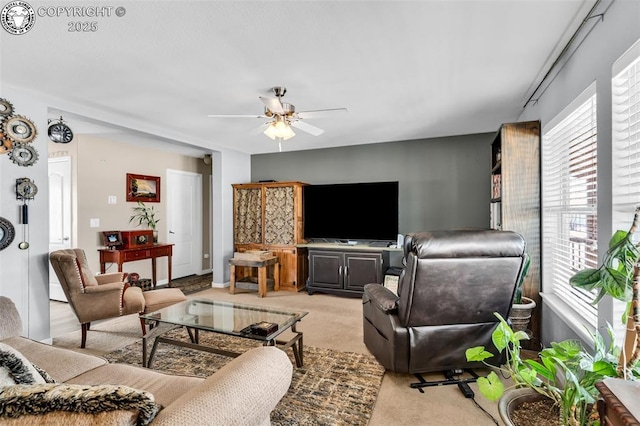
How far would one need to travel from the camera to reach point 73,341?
10.4 ft

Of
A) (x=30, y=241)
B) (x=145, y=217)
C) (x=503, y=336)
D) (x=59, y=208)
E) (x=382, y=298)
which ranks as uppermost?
(x=59, y=208)

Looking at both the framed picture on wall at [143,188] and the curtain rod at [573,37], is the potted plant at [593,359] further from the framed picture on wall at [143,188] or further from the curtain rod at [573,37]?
the framed picture on wall at [143,188]

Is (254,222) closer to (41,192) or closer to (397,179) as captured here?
(397,179)

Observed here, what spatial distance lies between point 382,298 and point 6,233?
3270mm

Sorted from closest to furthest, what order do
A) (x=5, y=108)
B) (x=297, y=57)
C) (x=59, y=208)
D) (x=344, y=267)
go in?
(x=297, y=57) → (x=5, y=108) → (x=59, y=208) → (x=344, y=267)

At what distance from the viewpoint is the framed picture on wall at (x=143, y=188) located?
521cm

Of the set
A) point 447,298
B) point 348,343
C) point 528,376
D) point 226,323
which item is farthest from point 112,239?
point 528,376

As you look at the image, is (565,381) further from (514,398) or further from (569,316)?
(569,316)

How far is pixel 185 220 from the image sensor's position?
6266 millimetres

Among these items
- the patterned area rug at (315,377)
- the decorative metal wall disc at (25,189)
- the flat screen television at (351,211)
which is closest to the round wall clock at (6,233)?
the decorative metal wall disc at (25,189)

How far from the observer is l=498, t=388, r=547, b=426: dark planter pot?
1.29 metres

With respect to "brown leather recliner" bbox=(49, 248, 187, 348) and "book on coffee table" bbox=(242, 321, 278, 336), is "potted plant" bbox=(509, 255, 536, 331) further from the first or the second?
"brown leather recliner" bbox=(49, 248, 187, 348)

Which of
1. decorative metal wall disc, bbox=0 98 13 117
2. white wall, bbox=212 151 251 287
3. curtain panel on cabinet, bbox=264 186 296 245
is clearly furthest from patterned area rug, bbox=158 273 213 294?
decorative metal wall disc, bbox=0 98 13 117

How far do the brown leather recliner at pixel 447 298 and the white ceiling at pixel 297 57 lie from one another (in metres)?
1.29
